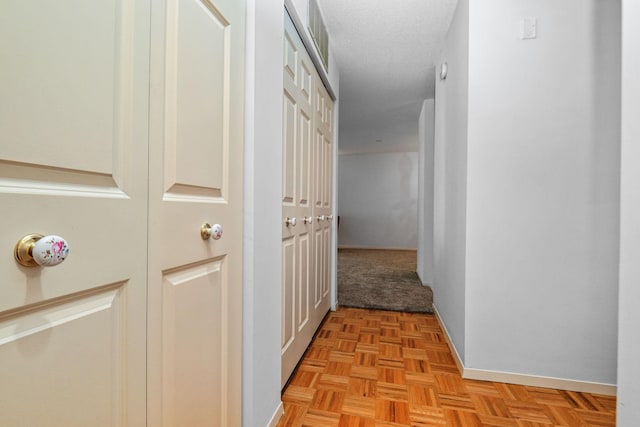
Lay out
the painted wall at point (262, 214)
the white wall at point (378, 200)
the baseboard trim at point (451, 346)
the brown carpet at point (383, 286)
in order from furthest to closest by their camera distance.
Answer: the white wall at point (378, 200) < the brown carpet at point (383, 286) < the baseboard trim at point (451, 346) < the painted wall at point (262, 214)

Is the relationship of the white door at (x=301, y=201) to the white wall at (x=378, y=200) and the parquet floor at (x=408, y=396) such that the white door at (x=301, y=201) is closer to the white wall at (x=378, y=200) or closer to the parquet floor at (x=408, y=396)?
the parquet floor at (x=408, y=396)

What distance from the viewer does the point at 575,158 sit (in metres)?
1.60

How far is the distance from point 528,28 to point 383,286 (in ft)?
9.19

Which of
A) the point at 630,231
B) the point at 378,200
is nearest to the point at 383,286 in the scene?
the point at 630,231

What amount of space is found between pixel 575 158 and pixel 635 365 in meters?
1.13

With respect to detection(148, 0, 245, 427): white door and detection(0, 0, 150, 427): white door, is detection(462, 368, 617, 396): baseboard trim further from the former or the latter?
detection(0, 0, 150, 427): white door

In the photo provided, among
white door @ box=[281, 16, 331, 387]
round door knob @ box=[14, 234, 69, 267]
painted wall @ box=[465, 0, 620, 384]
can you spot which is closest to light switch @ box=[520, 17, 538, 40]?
painted wall @ box=[465, 0, 620, 384]

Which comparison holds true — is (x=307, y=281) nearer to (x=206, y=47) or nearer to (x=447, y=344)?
(x=447, y=344)

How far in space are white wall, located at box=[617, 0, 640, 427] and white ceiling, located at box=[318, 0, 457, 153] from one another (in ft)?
4.70

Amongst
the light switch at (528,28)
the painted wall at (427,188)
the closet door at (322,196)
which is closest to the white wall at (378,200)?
the painted wall at (427,188)

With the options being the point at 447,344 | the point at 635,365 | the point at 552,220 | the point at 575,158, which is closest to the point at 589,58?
the point at 575,158

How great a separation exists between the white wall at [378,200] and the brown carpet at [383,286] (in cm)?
183

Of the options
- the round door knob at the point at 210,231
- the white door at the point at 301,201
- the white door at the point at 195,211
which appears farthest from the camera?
the white door at the point at 301,201

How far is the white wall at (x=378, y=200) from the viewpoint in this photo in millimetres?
7297
